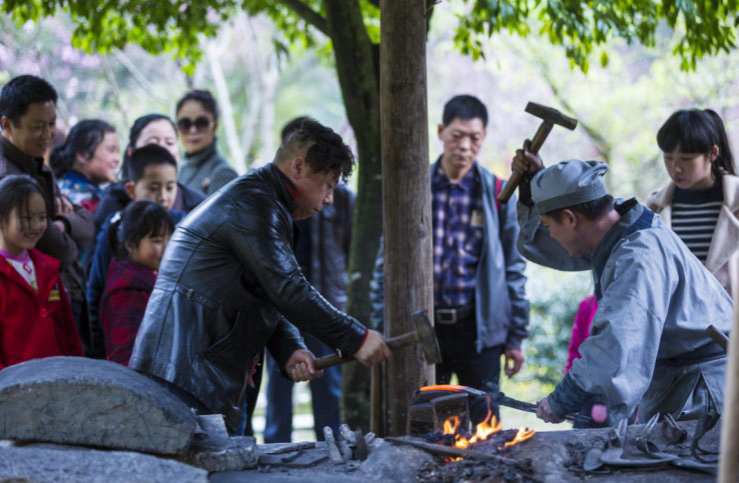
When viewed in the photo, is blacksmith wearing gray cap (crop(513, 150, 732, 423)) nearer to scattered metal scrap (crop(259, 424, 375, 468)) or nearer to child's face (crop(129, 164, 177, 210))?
scattered metal scrap (crop(259, 424, 375, 468))

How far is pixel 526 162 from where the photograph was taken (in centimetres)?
471

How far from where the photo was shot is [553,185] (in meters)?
4.01

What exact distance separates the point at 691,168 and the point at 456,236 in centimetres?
148

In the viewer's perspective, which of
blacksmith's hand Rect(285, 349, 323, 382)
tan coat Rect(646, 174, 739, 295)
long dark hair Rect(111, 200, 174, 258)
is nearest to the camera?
blacksmith's hand Rect(285, 349, 323, 382)

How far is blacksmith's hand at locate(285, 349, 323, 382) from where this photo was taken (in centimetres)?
432

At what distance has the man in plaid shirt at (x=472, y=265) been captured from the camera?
5.64 metres

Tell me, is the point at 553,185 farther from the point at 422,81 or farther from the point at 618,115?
the point at 618,115

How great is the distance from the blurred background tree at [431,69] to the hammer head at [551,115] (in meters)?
0.85

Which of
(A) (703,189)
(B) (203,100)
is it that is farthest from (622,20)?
(B) (203,100)

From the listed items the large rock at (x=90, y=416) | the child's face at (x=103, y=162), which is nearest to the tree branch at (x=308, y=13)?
the child's face at (x=103, y=162)

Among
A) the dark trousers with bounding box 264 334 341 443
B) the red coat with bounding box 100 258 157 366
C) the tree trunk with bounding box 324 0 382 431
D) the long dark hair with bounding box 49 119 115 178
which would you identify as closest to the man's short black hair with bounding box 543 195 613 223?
the tree trunk with bounding box 324 0 382 431

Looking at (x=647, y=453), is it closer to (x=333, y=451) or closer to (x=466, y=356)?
(x=333, y=451)

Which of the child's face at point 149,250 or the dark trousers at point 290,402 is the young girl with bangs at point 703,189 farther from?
the child's face at point 149,250

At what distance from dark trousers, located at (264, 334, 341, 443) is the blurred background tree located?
0.35 metres
